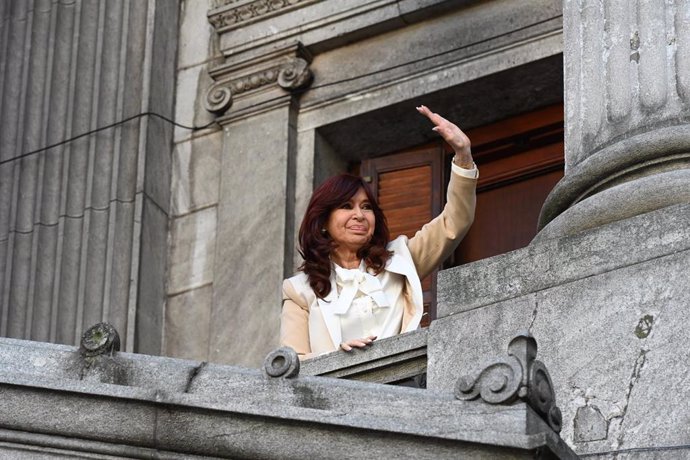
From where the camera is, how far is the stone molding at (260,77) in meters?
12.7

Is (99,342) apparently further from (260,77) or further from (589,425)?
(260,77)

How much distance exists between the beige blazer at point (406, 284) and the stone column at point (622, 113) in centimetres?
77

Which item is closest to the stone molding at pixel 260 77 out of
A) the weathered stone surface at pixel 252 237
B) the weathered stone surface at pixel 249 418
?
the weathered stone surface at pixel 252 237

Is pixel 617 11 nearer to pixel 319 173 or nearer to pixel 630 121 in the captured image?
pixel 630 121

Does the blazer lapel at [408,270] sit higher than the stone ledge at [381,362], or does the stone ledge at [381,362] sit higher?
the blazer lapel at [408,270]

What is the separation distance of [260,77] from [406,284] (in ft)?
13.6

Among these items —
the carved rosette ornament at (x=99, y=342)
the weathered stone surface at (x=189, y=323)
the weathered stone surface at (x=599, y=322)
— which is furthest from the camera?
the weathered stone surface at (x=189, y=323)

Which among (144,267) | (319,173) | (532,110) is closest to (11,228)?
(144,267)

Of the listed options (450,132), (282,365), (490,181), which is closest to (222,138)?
(490,181)

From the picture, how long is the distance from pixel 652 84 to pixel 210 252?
17.1 feet

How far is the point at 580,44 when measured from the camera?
8273mm

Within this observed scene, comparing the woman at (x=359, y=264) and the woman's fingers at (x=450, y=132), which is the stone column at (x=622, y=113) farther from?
the woman at (x=359, y=264)

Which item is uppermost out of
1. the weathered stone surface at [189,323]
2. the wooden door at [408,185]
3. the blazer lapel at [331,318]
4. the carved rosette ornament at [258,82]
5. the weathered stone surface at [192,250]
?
the carved rosette ornament at [258,82]

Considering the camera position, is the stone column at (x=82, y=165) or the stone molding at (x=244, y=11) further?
the stone molding at (x=244, y=11)
